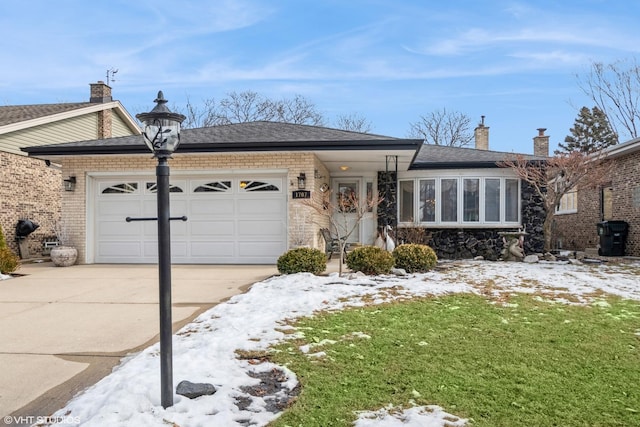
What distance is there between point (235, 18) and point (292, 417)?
34.3ft

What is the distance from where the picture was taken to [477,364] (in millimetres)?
3422

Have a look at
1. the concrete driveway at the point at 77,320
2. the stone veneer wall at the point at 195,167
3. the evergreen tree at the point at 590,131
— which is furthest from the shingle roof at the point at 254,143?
the evergreen tree at the point at 590,131

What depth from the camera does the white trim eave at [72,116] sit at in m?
12.5

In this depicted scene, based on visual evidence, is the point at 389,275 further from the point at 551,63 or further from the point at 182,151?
the point at 551,63

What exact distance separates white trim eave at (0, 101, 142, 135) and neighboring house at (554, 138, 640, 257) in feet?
52.9

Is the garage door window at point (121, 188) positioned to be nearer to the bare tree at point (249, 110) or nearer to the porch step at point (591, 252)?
the porch step at point (591, 252)

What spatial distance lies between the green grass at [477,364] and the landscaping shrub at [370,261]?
8.58ft

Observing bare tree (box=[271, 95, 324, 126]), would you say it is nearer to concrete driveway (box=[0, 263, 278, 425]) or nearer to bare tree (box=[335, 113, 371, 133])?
bare tree (box=[335, 113, 371, 133])

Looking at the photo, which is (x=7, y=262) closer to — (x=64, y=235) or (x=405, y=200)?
(x=64, y=235)

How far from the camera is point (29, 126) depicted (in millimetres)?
13227

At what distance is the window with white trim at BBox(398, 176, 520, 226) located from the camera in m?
12.2

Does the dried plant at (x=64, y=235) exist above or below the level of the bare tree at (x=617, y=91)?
below

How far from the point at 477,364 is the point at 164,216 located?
263cm

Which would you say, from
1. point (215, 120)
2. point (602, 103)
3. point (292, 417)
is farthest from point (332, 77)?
point (292, 417)
